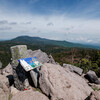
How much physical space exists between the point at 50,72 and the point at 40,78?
1305mm

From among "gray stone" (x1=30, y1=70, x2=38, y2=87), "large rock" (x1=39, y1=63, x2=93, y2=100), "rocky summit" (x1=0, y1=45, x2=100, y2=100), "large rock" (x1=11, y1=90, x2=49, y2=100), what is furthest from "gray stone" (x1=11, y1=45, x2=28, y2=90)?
"large rock" (x1=39, y1=63, x2=93, y2=100)

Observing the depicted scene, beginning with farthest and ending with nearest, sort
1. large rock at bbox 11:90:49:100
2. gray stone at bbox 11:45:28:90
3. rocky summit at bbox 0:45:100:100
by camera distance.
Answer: gray stone at bbox 11:45:28:90
rocky summit at bbox 0:45:100:100
large rock at bbox 11:90:49:100

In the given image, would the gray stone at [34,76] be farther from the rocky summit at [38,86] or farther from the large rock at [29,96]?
the large rock at [29,96]

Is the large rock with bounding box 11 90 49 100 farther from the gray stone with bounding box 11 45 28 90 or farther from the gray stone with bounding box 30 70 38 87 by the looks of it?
the gray stone with bounding box 30 70 38 87

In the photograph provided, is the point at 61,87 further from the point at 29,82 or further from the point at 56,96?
the point at 29,82

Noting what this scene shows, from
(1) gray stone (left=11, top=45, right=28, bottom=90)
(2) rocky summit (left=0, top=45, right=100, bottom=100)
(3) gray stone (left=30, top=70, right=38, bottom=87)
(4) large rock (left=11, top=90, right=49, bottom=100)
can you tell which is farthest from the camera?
(3) gray stone (left=30, top=70, right=38, bottom=87)

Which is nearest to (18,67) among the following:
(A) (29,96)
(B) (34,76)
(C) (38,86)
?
(B) (34,76)

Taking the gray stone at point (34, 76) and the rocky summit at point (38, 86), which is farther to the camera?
the gray stone at point (34, 76)

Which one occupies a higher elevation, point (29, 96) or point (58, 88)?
point (58, 88)

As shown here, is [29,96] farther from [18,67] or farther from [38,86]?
[18,67]

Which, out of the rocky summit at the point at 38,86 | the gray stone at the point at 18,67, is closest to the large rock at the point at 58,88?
the rocky summit at the point at 38,86

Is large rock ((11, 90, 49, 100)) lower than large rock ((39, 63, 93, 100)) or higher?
lower

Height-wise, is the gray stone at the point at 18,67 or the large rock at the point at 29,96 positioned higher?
the gray stone at the point at 18,67

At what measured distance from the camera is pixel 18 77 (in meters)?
8.54
